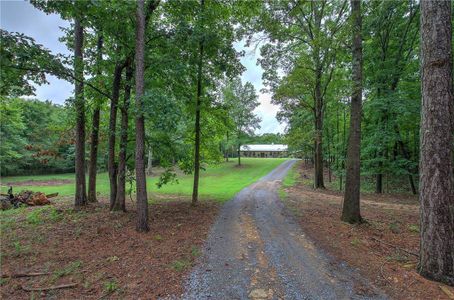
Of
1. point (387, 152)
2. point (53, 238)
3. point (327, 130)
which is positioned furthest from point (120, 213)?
point (327, 130)

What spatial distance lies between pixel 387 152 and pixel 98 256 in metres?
18.8

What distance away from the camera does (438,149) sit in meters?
4.11

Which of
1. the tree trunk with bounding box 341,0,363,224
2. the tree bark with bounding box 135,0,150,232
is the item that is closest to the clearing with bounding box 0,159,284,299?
the tree bark with bounding box 135,0,150,232

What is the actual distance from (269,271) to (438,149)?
3542mm

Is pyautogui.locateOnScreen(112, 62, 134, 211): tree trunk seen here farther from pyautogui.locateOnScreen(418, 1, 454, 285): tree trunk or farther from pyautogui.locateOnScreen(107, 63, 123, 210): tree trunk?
pyautogui.locateOnScreen(418, 1, 454, 285): tree trunk

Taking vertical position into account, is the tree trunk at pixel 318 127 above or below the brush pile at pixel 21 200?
above

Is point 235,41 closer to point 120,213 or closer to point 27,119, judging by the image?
point 120,213

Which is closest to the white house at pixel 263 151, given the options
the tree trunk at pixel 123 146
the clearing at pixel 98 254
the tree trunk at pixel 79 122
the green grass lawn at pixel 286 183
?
the green grass lawn at pixel 286 183

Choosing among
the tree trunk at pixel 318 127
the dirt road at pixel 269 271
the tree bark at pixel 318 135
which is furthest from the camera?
the tree bark at pixel 318 135

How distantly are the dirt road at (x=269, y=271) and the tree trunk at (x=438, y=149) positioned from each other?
1338mm

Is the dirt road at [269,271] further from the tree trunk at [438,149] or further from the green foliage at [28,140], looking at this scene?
the green foliage at [28,140]

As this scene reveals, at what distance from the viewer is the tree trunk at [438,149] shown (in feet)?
13.3

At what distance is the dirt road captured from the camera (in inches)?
147

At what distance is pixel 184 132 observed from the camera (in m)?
11.9
